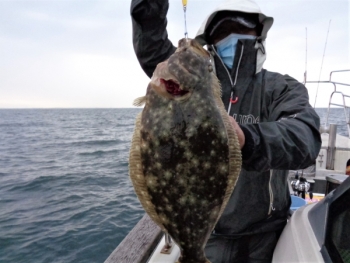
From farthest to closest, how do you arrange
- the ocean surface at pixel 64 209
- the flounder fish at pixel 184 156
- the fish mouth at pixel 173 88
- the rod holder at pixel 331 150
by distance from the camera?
the rod holder at pixel 331 150
the ocean surface at pixel 64 209
the fish mouth at pixel 173 88
the flounder fish at pixel 184 156

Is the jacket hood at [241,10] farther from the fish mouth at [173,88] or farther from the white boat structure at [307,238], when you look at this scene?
the white boat structure at [307,238]

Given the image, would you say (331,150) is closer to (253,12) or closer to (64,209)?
(253,12)

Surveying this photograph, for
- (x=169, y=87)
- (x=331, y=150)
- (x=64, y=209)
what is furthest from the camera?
(x=64, y=209)

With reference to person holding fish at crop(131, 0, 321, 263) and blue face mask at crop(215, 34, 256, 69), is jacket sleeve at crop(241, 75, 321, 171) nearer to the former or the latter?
person holding fish at crop(131, 0, 321, 263)

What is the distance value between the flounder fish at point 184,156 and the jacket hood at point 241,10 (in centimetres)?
102

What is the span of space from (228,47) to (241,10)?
1.01 ft

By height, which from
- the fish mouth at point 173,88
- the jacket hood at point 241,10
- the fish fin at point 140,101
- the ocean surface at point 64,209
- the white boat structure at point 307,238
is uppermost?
the jacket hood at point 241,10

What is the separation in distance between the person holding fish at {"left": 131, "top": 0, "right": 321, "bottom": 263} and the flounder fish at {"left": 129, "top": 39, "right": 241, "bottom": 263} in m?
0.80

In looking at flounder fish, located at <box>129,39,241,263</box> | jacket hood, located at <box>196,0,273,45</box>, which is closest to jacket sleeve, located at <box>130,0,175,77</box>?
jacket hood, located at <box>196,0,273,45</box>

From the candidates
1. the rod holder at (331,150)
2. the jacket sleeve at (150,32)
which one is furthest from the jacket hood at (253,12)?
the rod holder at (331,150)

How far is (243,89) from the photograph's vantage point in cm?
238

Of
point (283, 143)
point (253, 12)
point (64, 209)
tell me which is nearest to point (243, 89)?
point (253, 12)

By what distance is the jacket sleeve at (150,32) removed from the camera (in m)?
2.19

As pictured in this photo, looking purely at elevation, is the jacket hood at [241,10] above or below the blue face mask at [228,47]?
above
